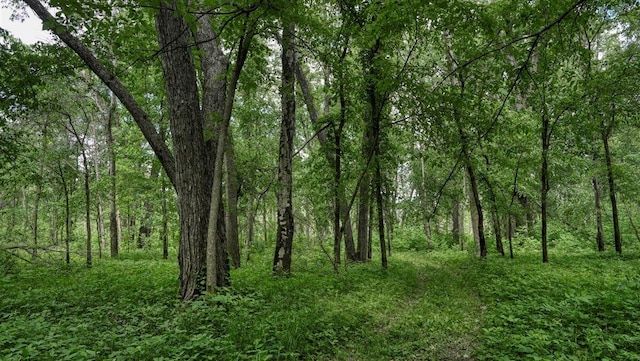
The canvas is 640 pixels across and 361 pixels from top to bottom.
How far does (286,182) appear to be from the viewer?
8.68 metres

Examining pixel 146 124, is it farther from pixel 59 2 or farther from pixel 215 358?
pixel 215 358

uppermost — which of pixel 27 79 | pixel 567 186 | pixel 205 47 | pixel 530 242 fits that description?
pixel 205 47

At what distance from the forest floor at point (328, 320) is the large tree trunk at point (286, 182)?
0.61 metres

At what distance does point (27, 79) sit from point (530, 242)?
18.5 m

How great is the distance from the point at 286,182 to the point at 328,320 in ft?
13.6

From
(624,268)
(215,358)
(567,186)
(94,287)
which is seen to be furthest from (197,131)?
(567,186)

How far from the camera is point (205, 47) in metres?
7.09

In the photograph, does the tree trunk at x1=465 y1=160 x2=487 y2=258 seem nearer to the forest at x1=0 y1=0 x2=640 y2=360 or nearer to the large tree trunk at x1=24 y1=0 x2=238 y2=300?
the forest at x1=0 y1=0 x2=640 y2=360

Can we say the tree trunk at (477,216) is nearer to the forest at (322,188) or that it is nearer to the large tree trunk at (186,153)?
the forest at (322,188)

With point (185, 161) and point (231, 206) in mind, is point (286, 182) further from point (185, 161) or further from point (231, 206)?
point (185, 161)

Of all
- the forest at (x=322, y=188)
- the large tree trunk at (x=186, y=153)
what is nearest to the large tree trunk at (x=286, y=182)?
the forest at (x=322, y=188)

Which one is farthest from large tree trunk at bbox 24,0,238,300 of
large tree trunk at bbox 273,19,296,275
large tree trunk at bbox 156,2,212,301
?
large tree trunk at bbox 273,19,296,275

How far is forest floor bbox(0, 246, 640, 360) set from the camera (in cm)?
385

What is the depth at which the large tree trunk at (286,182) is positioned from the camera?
855 cm
